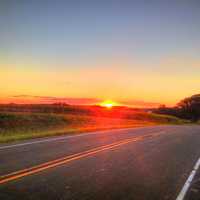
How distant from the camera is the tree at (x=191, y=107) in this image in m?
79.1

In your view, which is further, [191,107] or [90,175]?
[191,107]

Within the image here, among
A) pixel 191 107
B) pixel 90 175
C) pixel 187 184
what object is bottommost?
pixel 187 184

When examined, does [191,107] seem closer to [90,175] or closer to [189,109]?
[189,109]

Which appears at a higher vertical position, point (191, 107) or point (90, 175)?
point (191, 107)

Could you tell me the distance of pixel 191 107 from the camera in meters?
82.1

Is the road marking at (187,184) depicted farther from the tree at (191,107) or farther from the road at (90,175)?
the tree at (191,107)

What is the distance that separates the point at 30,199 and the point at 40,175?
4.87 ft

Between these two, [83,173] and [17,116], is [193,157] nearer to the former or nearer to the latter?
[83,173]

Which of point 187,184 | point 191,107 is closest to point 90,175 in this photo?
point 187,184

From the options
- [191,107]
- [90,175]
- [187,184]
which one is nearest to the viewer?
[187,184]

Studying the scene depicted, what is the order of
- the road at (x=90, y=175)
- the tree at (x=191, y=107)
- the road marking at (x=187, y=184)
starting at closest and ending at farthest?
the road at (x=90, y=175)
the road marking at (x=187, y=184)
the tree at (x=191, y=107)

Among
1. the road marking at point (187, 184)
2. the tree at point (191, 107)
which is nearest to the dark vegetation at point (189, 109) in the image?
the tree at point (191, 107)

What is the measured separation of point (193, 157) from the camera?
9.39m

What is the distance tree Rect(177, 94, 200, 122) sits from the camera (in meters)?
79.1
